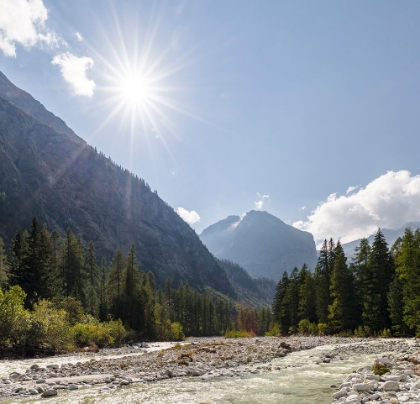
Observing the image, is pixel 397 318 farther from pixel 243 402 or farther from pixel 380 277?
pixel 243 402

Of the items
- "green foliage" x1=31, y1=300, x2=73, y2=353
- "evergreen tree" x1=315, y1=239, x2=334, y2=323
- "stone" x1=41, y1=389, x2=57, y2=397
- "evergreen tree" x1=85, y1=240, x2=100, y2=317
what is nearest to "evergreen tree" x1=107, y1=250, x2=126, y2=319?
"evergreen tree" x1=85, y1=240, x2=100, y2=317

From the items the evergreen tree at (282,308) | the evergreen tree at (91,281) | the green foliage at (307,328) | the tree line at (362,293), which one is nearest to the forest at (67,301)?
the evergreen tree at (91,281)

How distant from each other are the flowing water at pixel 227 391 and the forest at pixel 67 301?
1551 centimetres

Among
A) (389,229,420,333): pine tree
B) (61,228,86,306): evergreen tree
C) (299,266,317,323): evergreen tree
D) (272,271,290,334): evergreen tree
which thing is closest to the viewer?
(389,229,420,333): pine tree

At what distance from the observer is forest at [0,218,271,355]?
25609mm

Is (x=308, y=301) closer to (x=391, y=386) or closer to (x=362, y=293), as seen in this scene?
(x=362, y=293)

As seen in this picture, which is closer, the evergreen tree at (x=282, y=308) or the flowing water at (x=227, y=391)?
the flowing water at (x=227, y=391)

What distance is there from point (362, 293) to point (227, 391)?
4369cm

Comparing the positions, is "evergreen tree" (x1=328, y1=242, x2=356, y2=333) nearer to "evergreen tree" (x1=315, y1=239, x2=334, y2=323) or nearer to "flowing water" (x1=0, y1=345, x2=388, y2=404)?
"evergreen tree" (x1=315, y1=239, x2=334, y2=323)

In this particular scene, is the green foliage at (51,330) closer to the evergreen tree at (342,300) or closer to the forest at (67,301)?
the forest at (67,301)

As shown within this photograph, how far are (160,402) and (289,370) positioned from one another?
9.77 metres

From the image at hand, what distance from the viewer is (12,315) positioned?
80.4 ft

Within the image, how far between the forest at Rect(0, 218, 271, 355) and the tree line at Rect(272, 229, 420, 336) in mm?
26014

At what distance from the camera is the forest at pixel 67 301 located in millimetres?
25609
